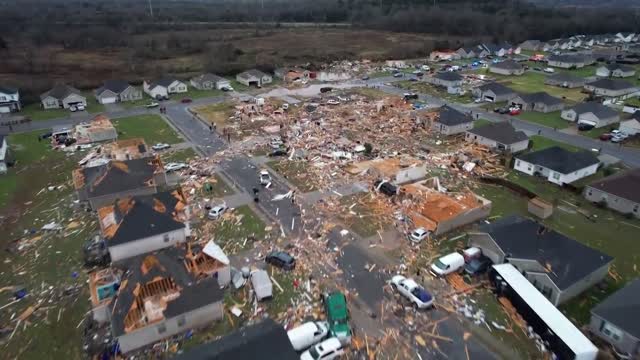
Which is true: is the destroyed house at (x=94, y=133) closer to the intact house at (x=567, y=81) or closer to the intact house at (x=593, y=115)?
the intact house at (x=593, y=115)

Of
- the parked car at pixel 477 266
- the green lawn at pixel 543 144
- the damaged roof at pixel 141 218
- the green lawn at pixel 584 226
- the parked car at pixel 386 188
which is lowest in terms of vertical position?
the green lawn at pixel 584 226

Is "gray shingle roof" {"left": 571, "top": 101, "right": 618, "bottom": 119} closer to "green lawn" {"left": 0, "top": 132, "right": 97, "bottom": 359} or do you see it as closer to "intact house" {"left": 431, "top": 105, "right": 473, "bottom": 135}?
"intact house" {"left": 431, "top": 105, "right": 473, "bottom": 135}

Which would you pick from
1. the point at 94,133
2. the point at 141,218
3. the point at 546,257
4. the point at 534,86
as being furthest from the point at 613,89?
the point at 94,133

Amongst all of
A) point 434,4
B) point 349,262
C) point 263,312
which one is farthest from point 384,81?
point 434,4

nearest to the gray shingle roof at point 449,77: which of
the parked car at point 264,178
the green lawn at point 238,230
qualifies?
the parked car at point 264,178

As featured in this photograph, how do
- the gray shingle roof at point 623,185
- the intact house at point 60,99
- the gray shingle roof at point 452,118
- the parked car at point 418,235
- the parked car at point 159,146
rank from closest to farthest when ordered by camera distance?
the parked car at point 418,235
the gray shingle roof at point 623,185
the parked car at point 159,146
the gray shingle roof at point 452,118
the intact house at point 60,99
